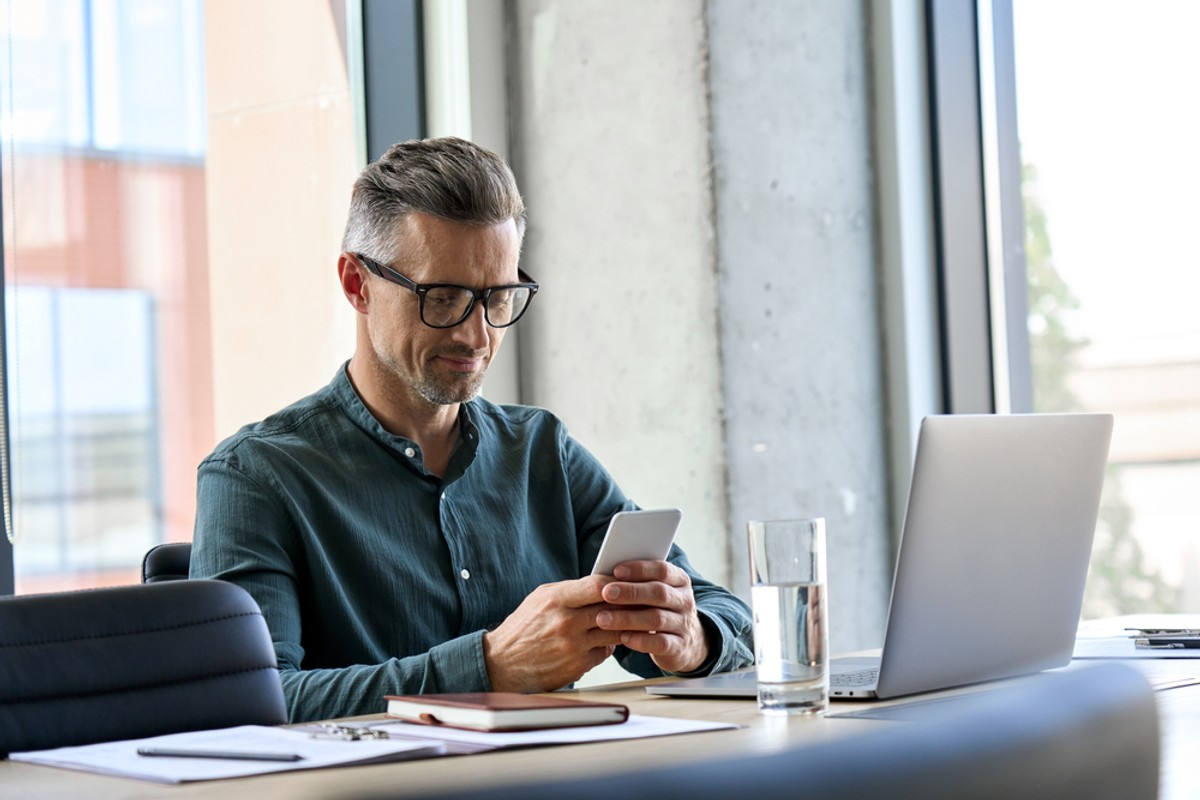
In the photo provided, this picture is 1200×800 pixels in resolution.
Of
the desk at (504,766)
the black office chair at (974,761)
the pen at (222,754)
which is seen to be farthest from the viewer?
the pen at (222,754)

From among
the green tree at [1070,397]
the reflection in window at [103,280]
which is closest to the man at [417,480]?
the reflection in window at [103,280]

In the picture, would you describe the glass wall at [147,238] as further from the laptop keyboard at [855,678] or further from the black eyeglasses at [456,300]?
the laptop keyboard at [855,678]

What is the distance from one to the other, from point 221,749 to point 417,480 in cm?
87

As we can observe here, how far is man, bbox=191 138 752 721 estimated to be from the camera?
1782mm

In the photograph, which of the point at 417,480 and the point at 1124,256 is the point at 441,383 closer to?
the point at 417,480

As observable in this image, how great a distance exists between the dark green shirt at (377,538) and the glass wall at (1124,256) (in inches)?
64.2

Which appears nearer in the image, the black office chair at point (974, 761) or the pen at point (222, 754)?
the black office chair at point (974, 761)

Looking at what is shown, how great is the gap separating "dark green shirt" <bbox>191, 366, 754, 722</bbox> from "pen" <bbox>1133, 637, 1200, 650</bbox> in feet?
1.69

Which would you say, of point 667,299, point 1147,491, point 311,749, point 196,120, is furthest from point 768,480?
point 311,749

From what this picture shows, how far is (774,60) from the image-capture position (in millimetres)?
3236

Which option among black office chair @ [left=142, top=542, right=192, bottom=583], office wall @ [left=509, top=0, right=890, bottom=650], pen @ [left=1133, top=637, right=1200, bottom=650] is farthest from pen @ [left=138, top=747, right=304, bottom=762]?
office wall @ [left=509, top=0, right=890, bottom=650]

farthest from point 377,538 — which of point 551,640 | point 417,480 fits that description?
point 551,640

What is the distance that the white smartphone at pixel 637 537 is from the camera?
1.44 metres

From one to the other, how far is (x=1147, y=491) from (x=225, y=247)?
2.21 metres
